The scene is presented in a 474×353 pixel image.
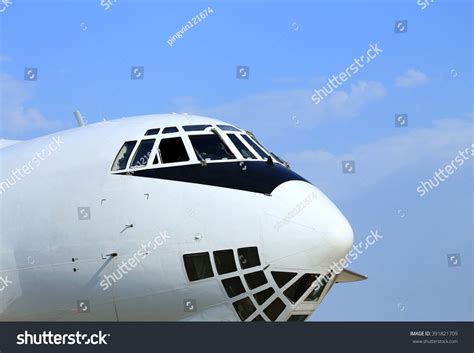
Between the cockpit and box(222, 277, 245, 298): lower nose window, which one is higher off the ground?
the cockpit

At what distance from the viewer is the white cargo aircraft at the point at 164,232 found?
16.5m

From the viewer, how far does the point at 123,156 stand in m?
17.9

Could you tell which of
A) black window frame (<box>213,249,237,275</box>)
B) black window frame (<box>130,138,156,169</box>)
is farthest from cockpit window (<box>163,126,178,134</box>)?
black window frame (<box>213,249,237,275</box>)

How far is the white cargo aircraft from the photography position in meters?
16.5

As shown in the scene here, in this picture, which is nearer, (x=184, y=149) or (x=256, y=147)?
(x=184, y=149)

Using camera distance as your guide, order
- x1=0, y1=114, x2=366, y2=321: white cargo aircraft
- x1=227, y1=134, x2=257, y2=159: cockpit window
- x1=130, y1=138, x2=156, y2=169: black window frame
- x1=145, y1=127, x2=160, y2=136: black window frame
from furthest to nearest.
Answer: x1=227, y1=134, x2=257, y2=159: cockpit window
x1=145, y1=127, x2=160, y2=136: black window frame
x1=130, y1=138, x2=156, y2=169: black window frame
x1=0, y1=114, x2=366, y2=321: white cargo aircraft

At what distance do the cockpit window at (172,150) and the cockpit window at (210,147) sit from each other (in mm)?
277

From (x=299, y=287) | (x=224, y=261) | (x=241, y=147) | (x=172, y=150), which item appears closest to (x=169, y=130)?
(x=172, y=150)

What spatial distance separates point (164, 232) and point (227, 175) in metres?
1.78
